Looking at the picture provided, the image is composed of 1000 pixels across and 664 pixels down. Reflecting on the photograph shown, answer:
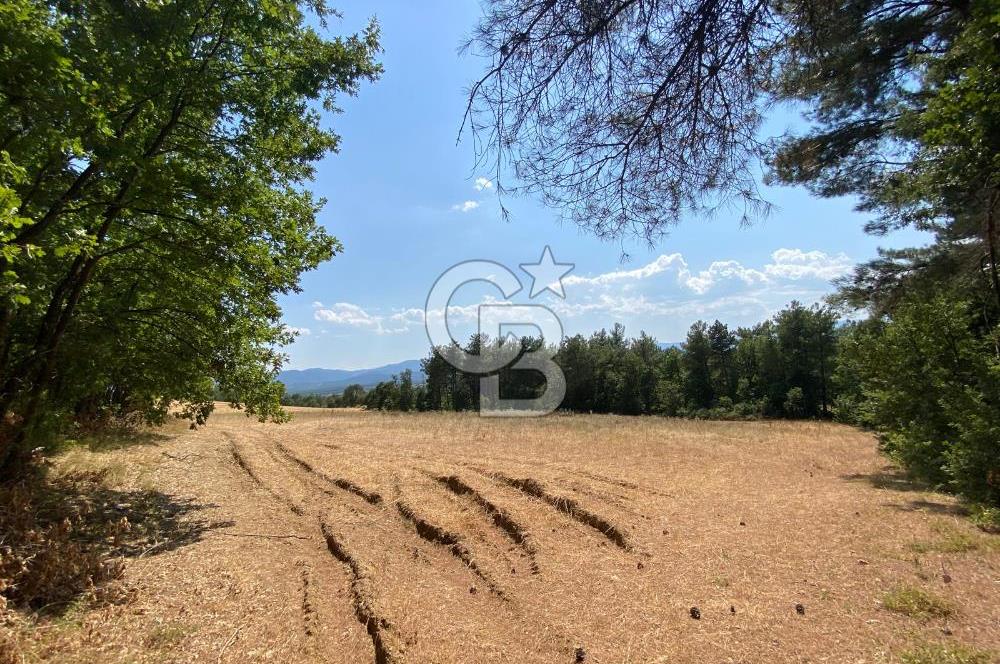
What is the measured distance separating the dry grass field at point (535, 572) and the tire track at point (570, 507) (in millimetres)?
40

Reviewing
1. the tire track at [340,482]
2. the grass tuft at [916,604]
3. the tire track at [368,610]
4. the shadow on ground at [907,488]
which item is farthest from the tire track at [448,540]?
the shadow on ground at [907,488]

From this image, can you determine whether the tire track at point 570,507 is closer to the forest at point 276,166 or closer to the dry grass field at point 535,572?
the dry grass field at point 535,572

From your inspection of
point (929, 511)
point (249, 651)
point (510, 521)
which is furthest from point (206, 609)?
point (929, 511)

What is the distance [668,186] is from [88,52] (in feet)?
17.4

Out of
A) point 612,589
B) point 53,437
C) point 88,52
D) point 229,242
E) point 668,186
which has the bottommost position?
point 612,589

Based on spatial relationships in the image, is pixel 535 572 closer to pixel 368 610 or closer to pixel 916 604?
pixel 368 610

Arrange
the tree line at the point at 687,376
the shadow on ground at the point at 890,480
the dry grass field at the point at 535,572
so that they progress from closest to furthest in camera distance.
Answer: the dry grass field at the point at 535,572, the shadow on ground at the point at 890,480, the tree line at the point at 687,376

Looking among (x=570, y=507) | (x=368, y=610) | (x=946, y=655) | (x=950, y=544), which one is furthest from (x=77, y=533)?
(x=950, y=544)

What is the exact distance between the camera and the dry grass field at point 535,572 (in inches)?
142

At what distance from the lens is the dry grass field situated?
361cm

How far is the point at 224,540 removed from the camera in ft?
19.2

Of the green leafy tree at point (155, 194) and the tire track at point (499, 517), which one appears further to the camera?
the tire track at point (499, 517)

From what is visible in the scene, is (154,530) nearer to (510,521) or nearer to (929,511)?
(510,521)

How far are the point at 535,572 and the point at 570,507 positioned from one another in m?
2.11
